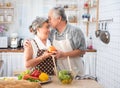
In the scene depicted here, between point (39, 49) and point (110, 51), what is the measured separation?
1.77 metres

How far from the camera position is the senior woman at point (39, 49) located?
226cm

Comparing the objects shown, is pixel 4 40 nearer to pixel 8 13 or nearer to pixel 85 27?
pixel 8 13

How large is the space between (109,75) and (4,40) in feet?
6.28

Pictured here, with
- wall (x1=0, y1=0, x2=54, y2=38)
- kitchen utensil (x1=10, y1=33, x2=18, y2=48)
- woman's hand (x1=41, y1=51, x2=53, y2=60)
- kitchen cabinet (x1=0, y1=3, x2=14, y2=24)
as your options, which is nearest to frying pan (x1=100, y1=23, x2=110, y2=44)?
wall (x1=0, y1=0, x2=54, y2=38)

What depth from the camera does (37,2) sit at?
488cm

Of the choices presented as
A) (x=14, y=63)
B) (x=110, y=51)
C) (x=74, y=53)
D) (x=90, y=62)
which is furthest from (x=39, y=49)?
(x=90, y=62)

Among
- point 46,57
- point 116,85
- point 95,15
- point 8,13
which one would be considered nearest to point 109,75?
point 116,85

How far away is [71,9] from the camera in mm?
4969

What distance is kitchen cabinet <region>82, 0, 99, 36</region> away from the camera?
4.40 metres

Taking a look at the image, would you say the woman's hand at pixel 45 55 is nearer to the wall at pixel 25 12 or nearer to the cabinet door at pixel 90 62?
the cabinet door at pixel 90 62

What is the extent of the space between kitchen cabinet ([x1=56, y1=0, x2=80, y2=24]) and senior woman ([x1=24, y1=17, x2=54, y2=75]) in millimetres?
2657

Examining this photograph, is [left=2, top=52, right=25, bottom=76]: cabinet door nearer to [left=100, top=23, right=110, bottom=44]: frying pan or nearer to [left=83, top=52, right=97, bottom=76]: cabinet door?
[left=83, top=52, right=97, bottom=76]: cabinet door

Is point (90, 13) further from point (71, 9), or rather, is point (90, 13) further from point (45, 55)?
point (45, 55)

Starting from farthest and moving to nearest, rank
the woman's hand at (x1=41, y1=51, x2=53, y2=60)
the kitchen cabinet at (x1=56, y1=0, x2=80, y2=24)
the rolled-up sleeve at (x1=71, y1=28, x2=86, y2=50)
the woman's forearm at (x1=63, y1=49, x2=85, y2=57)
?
the kitchen cabinet at (x1=56, y1=0, x2=80, y2=24), the rolled-up sleeve at (x1=71, y1=28, x2=86, y2=50), the woman's forearm at (x1=63, y1=49, x2=85, y2=57), the woman's hand at (x1=41, y1=51, x2=53, y2=60)
